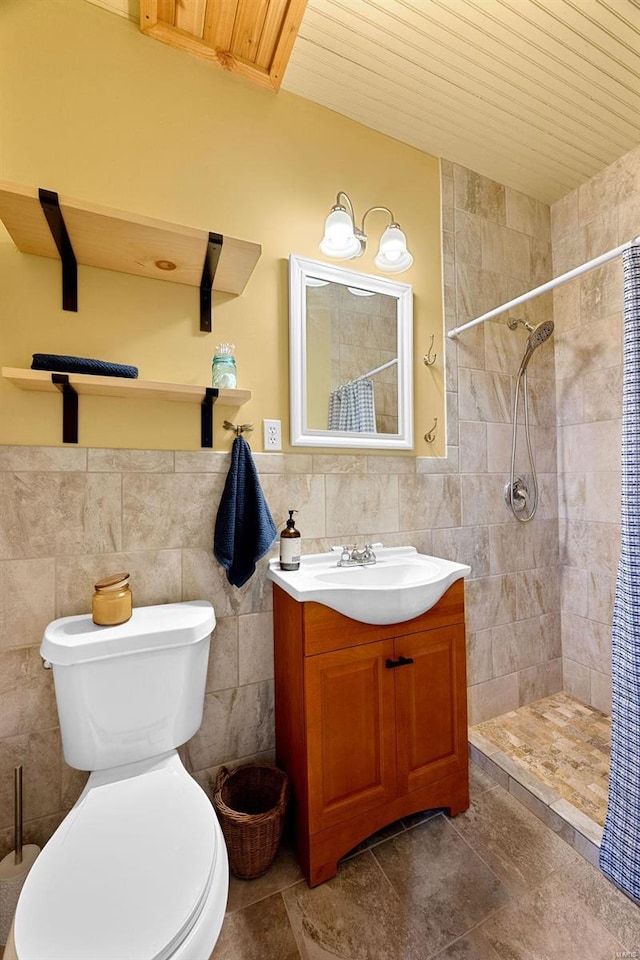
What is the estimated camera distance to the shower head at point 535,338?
2039mm

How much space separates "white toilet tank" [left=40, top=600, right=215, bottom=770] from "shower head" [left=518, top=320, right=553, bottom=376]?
1971 millimetres

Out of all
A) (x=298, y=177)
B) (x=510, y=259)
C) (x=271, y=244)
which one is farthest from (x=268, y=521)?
(x=510, y=259)

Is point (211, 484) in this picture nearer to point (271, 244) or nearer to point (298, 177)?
point (271, 244)

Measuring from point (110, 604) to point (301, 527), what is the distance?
69cm

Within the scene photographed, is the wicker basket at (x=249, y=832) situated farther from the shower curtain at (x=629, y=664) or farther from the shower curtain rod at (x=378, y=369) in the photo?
the shower curtain rod at (x=378, y=369)

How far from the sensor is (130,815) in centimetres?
89

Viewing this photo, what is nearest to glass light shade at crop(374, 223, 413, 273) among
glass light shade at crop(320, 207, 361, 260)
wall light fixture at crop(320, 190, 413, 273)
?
wall light fixture at crop(320, 190, 413, 273)

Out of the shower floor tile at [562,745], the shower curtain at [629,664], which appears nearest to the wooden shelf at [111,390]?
the shower curtain at [629,664]

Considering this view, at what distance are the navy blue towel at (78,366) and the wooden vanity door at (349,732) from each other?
1.01m

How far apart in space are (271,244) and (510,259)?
133 centimetres

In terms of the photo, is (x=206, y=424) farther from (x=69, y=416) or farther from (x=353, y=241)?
(x=353, y=241)

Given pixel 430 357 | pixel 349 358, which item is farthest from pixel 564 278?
pixel 349 358

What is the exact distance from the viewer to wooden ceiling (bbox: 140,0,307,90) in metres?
1.28

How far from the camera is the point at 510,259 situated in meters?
2.12
